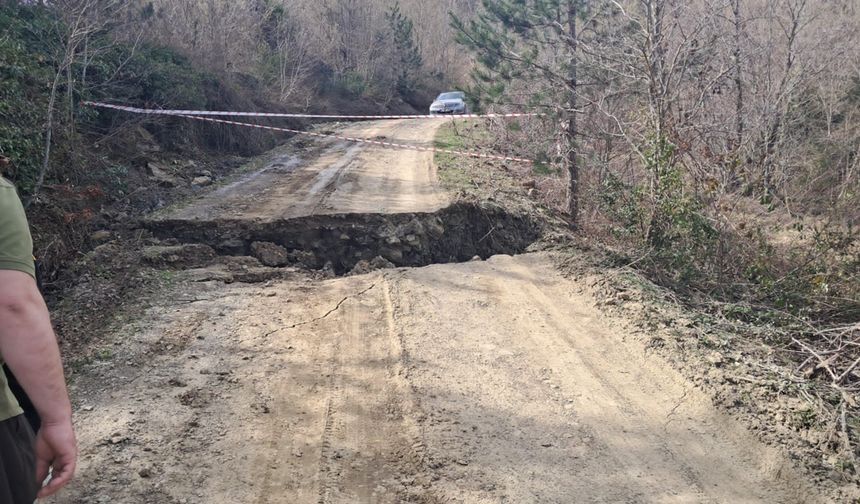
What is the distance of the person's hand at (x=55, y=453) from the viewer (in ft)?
6.11

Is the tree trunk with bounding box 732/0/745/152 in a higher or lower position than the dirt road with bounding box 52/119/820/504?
higher

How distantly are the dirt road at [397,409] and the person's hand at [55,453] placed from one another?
157 cm

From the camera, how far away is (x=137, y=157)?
1124 centimetres

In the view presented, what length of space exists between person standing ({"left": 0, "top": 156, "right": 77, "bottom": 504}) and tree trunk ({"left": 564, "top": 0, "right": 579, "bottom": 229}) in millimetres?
9166

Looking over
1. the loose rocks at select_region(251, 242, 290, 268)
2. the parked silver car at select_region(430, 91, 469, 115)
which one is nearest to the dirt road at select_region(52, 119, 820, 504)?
the loose rocks at select_region(251, 242, 290, 268)

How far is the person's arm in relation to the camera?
1748 millimetres

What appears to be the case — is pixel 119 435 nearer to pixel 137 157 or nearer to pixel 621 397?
pixel 621 397

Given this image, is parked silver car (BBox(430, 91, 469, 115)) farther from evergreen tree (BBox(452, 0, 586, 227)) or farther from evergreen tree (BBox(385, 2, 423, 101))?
evergreen tree (BBox(452, 0, 586, 227))

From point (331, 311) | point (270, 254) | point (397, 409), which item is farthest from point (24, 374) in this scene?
point (270, 254)

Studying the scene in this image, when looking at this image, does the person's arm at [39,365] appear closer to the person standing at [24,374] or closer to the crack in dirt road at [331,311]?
the person standing at [24,374]

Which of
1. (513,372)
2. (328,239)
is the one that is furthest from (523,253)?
(513,372)

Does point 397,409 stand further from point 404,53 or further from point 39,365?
point 404,53

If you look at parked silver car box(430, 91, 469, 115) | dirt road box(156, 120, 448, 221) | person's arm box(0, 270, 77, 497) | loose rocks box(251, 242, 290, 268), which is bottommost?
loose rocks box(251, 242, 290, 268)

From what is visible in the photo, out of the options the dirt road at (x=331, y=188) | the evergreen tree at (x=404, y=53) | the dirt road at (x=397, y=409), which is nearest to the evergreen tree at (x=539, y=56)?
the dirt road at (x=331, y=188)
